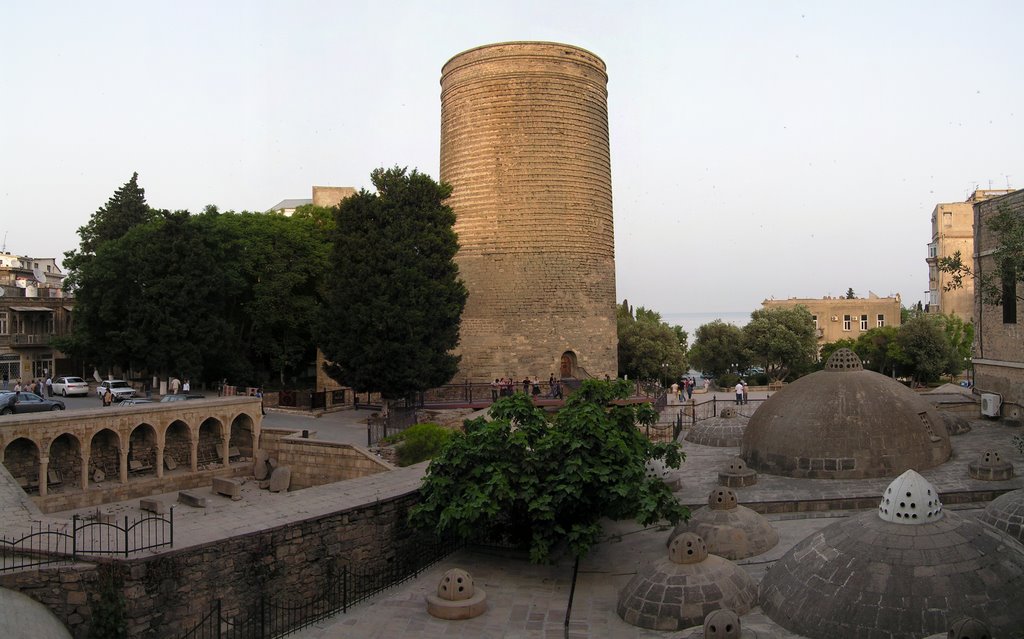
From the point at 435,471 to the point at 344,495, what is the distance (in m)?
2.84

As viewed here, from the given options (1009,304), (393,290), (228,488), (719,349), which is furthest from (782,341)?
(228,488)

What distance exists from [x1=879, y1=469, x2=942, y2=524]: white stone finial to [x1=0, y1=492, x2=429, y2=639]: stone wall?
9.04 m

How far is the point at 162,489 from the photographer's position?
72.1 feet

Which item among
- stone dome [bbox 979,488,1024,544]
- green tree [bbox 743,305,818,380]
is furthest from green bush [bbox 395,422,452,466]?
green tree [bbox 743,305,818,380]

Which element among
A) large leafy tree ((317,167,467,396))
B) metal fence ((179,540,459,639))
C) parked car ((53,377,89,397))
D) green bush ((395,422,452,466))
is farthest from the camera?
parked car ((53,377,89,397))

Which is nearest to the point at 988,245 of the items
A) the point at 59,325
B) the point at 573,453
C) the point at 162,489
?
the point at 573,453

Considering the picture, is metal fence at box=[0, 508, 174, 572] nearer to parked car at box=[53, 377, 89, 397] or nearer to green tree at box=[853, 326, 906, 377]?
parked car at box=[53, 377, 89, 397]

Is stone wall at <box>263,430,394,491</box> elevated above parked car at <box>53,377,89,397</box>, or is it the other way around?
parked car at <box>53,377,89,397</box>

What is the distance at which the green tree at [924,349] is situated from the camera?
3797 centimetres

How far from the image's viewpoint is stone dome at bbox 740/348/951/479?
16.4 meters

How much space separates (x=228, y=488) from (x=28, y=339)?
23233 millimetres

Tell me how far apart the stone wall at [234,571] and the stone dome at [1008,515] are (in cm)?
989

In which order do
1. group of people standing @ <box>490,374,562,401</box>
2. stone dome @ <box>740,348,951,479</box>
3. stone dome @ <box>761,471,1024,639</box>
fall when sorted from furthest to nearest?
group of people standing @ <box>490,374,562,401</box> → stone dome @ <box>740,348,951,479</box> → stone dome @ <box>761,471,1024,639</box>

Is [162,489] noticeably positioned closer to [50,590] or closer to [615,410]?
[50,590]
